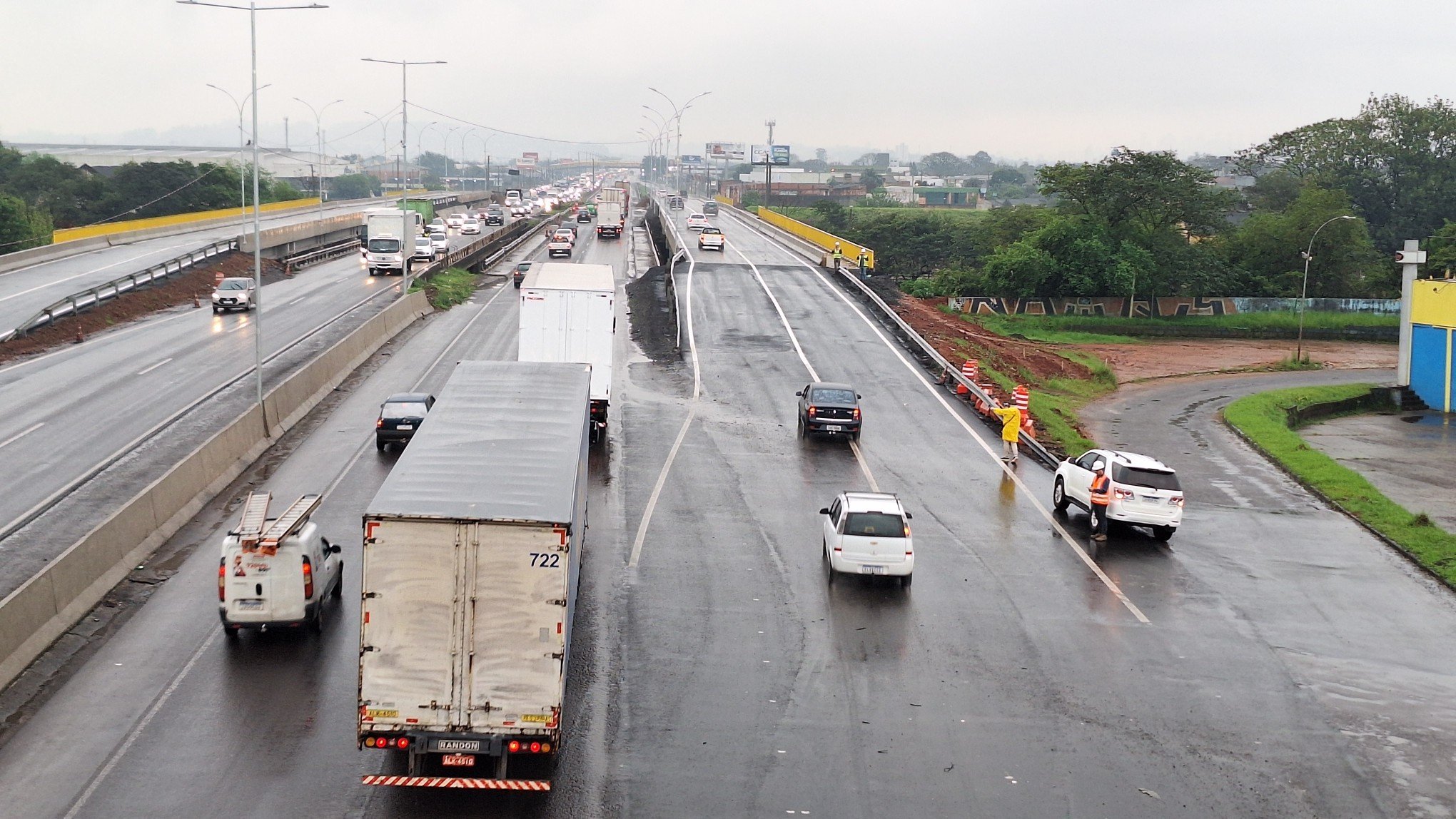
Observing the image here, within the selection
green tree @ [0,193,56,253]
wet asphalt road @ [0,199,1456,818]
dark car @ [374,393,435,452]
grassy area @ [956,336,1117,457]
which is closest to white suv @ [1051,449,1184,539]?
wet asphalt road @ [0,199,1456,818]

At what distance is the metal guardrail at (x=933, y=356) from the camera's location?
34.6m

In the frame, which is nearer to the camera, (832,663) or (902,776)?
(902,776)

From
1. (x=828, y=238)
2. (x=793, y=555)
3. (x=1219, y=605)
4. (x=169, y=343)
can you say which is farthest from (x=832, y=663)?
(x=828, y=238)

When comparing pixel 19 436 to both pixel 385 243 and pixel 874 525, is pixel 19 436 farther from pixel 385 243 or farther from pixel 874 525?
pixel 385 243

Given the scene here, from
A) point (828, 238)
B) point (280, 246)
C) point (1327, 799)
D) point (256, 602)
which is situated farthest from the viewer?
point (828, 238)

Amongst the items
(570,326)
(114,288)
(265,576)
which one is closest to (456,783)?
(265,576)

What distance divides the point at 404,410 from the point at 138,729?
17.1 meters

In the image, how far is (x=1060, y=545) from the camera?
25.5 meters

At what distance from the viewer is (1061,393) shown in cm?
5156

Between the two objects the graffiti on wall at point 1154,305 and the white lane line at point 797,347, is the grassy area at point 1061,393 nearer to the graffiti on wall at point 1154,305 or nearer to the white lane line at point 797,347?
the white lane line at point 797,347

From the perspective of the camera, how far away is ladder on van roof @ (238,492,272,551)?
18.0 metres

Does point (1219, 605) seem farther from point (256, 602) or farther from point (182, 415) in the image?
point (182, 415)

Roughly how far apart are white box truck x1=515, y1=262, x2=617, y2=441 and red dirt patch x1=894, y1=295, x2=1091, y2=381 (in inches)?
792

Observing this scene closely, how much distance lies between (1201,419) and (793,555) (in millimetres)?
28434
